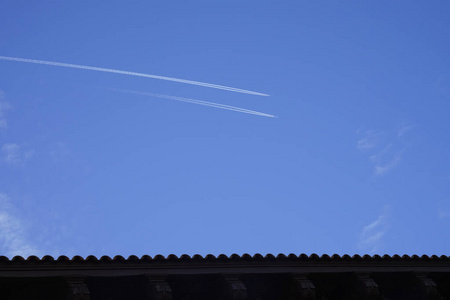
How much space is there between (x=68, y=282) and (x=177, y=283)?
2238 millimetres

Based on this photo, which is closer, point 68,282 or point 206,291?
point 68,282

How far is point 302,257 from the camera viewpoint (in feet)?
41.3

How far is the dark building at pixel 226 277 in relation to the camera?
10.8 meters

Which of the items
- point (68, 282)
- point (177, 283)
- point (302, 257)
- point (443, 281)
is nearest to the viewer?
point (68, 282)

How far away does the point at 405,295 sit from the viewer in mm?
13211

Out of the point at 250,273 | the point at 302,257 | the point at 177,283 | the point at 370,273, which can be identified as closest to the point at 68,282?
the point at 177,283

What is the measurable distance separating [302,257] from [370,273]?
65.9 inches

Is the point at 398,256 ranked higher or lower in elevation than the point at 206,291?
higher

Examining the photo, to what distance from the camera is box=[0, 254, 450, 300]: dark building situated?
10.8 m

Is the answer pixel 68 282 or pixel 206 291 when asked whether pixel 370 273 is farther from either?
pixel 68 282

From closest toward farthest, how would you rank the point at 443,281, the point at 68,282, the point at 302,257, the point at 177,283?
1. the point at 68,282
2. the point at 177,283
3. the point at 302,257
4. the point at 443,281

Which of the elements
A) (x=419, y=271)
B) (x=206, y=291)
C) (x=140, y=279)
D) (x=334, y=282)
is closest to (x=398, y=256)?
(x=419, y=271)

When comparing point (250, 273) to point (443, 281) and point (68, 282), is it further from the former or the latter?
point (443, 281)

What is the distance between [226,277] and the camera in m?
11.9
